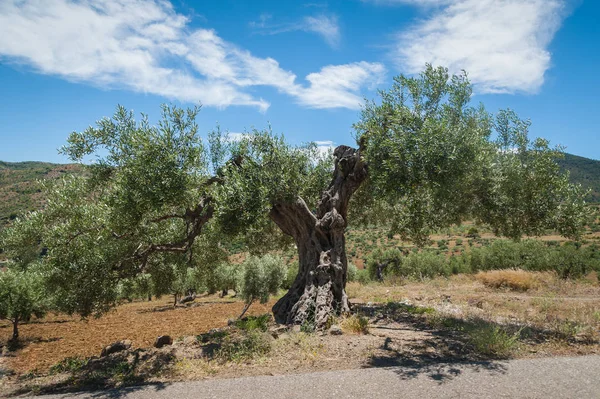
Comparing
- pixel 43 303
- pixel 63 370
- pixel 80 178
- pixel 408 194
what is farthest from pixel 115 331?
pixel 408 194

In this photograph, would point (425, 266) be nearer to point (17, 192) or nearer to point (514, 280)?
point (514, 280)

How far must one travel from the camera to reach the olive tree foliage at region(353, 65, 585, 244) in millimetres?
10297

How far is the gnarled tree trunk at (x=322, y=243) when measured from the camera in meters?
13.3

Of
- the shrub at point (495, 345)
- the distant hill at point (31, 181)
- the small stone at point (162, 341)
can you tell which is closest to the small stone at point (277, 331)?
the small stone at point (162, 341)

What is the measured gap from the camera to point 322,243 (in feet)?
46.9

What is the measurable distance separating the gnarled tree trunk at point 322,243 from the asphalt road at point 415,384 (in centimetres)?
486

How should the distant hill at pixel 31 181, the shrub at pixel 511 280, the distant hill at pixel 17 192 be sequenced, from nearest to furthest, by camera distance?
the shrub at pixel 511 280 < the distant hill at pixel 17 192 < the distant hill at pixel 31 181

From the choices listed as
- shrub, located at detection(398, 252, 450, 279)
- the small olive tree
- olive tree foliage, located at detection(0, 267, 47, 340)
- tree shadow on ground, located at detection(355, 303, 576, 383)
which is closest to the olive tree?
tree shadow on ground, located at detection(355, 303, 576, 383)

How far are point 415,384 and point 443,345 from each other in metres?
3.43

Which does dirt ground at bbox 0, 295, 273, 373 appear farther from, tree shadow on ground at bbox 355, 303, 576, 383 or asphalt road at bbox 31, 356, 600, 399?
tree shadow on ground at bbox 355, 303, 576, 383

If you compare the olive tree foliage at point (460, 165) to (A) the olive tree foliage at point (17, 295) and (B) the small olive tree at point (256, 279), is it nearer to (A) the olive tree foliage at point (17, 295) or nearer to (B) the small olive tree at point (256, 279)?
(B) the small olive tree at point (256, 279)

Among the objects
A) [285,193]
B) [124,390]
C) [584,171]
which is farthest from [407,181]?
[584,171]

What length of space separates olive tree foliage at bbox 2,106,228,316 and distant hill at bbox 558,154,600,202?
103 meters

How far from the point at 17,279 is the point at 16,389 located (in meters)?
14.1
